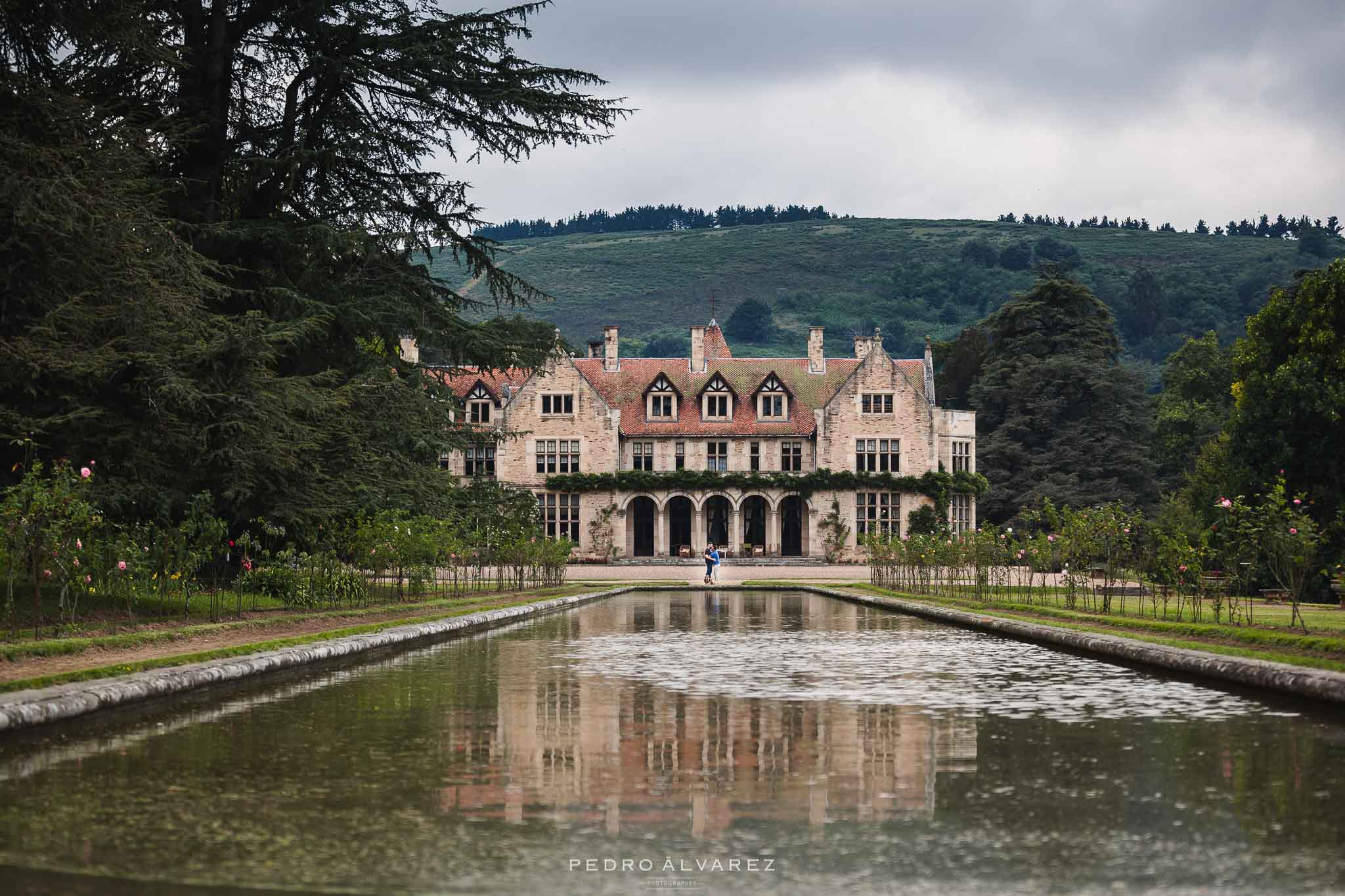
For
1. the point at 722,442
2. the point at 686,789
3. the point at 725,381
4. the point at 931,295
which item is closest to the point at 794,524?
the point at 722,442

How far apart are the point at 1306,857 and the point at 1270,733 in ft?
13.3

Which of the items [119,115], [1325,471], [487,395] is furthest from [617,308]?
[119,115]

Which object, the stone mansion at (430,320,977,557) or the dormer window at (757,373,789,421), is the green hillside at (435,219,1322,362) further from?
the dormer window at (757,373,789,421)

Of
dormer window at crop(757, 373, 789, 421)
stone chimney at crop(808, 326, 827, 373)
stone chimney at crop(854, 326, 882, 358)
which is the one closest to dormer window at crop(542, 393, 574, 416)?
dormer window at crop(757, 373, 789, 421)

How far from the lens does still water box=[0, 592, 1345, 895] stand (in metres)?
5.47

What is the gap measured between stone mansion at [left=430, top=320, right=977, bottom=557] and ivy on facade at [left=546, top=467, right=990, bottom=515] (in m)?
0.32

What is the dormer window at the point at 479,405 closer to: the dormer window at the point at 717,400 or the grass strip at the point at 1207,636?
the dormer window at the point at 717,400

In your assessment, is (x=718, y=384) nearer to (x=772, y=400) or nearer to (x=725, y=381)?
(x=725, y=381)

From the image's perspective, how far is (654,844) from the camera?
19.7 ft

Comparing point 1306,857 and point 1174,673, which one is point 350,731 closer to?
point 1306,857

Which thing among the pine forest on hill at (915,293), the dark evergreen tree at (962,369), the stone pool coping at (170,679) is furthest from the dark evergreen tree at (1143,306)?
the stone pool coping at (170,679)

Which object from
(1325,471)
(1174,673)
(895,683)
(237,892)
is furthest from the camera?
(1325,471)

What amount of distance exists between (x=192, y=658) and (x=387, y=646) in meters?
4.16

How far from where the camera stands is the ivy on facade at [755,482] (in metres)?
64.6
